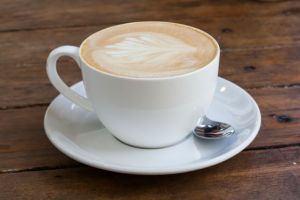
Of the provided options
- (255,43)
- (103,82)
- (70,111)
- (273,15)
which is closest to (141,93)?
(103,82)

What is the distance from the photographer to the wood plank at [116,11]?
105cm

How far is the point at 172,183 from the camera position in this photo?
536mm

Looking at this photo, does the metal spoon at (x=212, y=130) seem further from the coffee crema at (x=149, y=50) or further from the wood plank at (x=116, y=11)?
the wood plank at (x=116, y=11)

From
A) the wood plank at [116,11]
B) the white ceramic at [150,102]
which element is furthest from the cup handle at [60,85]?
the wood plank at [116,11]

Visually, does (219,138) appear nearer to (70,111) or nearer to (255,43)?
(70,111)

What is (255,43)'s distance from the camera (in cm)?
92

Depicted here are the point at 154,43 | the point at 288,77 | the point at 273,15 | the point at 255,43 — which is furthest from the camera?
the point at 273,15

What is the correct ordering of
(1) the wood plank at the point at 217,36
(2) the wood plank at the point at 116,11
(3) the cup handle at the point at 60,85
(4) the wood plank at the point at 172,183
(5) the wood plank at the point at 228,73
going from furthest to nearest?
(2) the wood plank at the point at 116,11 < (1) the wood plank at the point at 217,36 < (5) the wood plank at the point at 228,73 < (3) the cup handle at the point at 60,85 < (4) the wood plank at the point at 172,183

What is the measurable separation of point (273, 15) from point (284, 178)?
589 mm

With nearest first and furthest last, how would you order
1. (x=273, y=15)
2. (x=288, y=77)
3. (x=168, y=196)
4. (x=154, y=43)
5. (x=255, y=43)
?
(x=168, y=196), (x=154, y=43), (x=288, y=77), (x=255, y=43), (x=273, y=15)

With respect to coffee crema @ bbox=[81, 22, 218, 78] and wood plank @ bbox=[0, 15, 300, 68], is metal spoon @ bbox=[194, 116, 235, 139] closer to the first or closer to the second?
coffee crema @ bbox=[81, 22, 218, 78]

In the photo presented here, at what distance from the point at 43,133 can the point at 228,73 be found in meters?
0.33

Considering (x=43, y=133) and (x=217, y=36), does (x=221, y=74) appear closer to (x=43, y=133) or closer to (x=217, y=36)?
(x=217, y=36)

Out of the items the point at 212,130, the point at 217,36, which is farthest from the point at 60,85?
the point at 217,36
